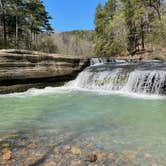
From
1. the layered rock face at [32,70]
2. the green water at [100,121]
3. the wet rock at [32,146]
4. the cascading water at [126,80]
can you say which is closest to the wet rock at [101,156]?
the green water at [100,121]

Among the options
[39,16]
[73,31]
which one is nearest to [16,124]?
[39,16]

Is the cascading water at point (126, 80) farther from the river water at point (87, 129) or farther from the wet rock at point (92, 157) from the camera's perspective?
the wet rock at point (92, 157)

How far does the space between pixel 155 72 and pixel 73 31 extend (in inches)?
3191

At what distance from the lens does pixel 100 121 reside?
5.07 metres

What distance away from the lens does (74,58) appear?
12.4m

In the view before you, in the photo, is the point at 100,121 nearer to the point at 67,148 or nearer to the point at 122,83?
the point at 67,148

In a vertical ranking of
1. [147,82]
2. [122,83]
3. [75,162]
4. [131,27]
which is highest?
[131,27]

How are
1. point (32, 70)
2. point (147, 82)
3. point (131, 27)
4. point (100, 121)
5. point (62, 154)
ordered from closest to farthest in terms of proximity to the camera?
point (62, 154) < point (100, 121) < point (147, 82) < point (32, 70) < point (131, 27)

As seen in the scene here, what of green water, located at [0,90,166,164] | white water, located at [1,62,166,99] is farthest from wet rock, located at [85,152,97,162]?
white water, located at [1,62,166,99]

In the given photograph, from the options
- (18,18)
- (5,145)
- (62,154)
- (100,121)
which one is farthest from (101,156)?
(18,18)

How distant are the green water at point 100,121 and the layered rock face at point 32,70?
2455 millimetres

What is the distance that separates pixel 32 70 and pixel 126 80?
15.1ft

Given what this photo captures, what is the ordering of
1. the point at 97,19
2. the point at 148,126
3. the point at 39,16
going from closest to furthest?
1. the point at 148,126
2. the point at 39,16
3. the point at 97,19

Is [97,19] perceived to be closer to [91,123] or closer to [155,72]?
[155,72]
